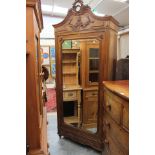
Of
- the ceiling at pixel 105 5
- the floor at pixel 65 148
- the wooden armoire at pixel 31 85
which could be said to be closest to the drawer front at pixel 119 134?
the wooden armoire at pixel 31 85

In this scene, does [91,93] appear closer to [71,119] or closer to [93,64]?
[93,64]

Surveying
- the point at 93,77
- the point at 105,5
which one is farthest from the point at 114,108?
the point at 105,5

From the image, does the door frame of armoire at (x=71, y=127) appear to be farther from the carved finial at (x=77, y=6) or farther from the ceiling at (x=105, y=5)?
the ceiling at (x=105, y=5)

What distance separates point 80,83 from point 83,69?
21cm

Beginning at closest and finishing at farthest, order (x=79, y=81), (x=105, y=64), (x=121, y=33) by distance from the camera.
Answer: (x=105, y=64), (x=79, y=81), (x=121, y=33)

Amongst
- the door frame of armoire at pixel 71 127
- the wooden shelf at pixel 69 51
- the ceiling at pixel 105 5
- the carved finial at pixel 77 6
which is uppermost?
the ceiling at pixel 105 5

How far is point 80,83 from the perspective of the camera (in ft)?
8.32

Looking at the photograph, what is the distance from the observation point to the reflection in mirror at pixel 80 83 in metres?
2.33

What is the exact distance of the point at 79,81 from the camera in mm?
2541
